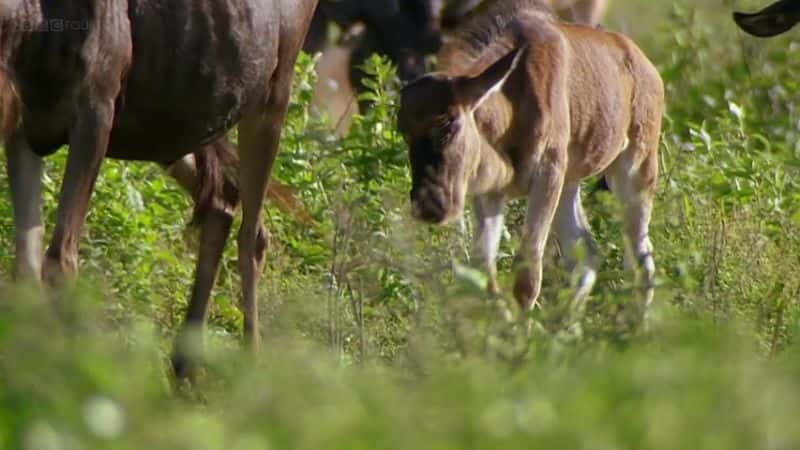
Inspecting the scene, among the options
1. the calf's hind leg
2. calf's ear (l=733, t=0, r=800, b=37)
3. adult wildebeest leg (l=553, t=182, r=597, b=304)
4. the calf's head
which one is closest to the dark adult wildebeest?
the calf's head

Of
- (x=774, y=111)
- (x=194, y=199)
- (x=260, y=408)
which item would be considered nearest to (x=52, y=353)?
(x=260, y=408)

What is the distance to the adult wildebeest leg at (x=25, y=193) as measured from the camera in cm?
743

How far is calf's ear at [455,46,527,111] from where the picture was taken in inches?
320

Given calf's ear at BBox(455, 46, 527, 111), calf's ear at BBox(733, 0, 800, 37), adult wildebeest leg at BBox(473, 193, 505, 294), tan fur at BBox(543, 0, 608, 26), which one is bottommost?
tan fur at BBox(543, 0, 608, 26)

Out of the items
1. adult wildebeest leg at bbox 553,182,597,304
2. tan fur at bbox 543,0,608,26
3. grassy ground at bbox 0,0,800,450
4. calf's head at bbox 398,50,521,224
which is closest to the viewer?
grassy ground at bbox 0,0,800,450

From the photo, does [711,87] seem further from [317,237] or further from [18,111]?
[18,111]

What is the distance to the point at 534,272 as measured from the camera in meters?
8.17

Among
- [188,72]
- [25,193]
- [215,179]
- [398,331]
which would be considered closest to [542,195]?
[398,331]

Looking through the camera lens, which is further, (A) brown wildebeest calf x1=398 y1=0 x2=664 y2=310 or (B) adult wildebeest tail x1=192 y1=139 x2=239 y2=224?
(B) adult wildebeest tail x1=192 y1=139 x2=239 y2=224

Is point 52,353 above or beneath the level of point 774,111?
above

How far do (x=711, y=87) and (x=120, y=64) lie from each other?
23.1ft

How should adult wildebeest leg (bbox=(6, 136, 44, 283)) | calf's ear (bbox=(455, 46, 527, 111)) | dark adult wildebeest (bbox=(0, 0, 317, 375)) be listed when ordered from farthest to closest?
calf's ear (bbox=(455, 46, 527, 111))
adult wildebeest leg (bbox=(6, 136, 44, 283))
dark adult wildebeest (bbox=(0, 0, 317, 375))

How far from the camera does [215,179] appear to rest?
870cm

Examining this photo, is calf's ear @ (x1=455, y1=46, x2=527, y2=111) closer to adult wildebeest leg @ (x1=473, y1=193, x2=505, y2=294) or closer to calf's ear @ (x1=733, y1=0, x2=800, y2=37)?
adult wildebeest leg @ (x1=473, y1=193, x2=505, y2=294)
